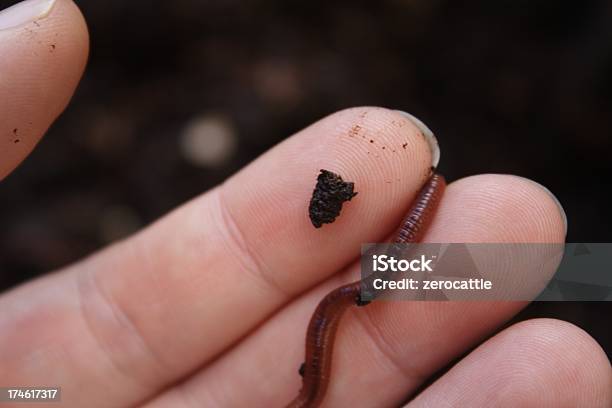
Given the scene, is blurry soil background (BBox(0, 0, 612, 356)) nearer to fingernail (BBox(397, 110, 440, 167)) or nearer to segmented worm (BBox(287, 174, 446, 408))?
fingernail (BBox(397, 110, 440, 167))

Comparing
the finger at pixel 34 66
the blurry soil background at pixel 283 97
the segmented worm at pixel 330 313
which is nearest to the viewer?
the finger at pixel 34 66

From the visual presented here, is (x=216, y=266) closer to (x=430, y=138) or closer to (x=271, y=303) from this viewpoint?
(x=271, y=303)

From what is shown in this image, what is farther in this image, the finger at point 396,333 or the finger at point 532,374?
the finger at point 396,333

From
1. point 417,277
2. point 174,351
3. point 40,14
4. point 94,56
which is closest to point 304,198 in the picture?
point 417,277

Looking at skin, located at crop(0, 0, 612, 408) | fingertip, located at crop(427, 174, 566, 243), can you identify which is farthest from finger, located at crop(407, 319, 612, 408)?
fingertip, located at crop(427, 174, 566, 243)

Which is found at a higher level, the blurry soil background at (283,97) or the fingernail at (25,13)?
the fingernail at (25,13)

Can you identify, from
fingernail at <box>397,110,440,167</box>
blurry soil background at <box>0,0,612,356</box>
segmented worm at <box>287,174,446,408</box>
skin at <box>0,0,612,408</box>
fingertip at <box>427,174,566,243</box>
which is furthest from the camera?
blurry soil background at <box>0,0,612,356</box>

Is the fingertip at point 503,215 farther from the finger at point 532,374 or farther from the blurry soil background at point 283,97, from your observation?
the blurry soil background at point 283,97

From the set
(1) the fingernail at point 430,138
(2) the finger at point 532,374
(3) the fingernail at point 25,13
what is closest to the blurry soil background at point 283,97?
(1) the fingernail at point 430,138
